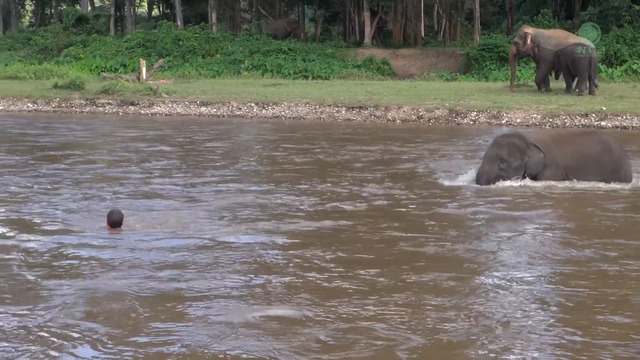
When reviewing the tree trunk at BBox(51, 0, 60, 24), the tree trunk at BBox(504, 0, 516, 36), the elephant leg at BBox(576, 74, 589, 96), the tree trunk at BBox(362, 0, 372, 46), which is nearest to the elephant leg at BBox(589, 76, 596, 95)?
the elephant leg at BBox(576, 74, 589, 96)

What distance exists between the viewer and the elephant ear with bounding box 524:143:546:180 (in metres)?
13.3

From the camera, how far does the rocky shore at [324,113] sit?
858 inches

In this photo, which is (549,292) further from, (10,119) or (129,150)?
(10,119)

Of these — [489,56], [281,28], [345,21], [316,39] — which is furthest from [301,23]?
[489,56]

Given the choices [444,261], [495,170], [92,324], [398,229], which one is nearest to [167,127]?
[495,170]

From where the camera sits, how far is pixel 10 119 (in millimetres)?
24656

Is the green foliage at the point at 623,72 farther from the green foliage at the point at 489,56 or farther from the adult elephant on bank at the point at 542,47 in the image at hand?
the adult elephant on bank at the point at 542,47

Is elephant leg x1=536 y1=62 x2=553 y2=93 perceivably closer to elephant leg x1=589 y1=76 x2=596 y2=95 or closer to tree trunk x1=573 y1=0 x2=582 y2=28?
elephant leg x1=589 y1=76 x2=596 y2=95

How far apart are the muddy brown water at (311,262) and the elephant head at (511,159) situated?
183 mm

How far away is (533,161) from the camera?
13.3 meters

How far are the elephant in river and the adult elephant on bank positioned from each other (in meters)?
0.20

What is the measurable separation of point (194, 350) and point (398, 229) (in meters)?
4.53

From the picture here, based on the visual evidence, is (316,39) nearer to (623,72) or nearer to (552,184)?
(623,72)

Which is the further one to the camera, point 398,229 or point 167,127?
point 167,127
